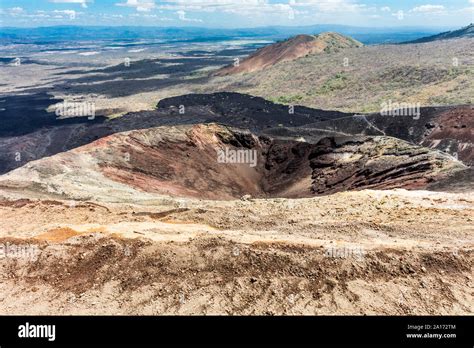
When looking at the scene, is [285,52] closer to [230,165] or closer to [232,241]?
[230,165]

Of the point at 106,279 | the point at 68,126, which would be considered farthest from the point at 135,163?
the point at 68,126

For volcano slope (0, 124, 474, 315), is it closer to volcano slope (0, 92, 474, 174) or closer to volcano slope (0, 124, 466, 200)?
Result: volcano slope (0, 124, 466, 200)

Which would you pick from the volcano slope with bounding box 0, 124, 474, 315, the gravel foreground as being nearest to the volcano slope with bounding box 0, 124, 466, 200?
the volcano slope with bounding box 0, 124, 474, 315

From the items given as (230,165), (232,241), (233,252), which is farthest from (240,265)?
(230,165)

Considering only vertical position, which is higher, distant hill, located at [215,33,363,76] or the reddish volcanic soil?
distant hill, located at [215,33,363,76]

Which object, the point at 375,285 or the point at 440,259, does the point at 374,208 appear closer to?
the point at 440,259

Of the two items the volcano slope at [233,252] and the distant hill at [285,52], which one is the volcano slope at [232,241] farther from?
the distant hill at [285,52]

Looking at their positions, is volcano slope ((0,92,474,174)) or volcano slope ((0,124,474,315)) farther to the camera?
volcano slope ((0,92,474,174))
